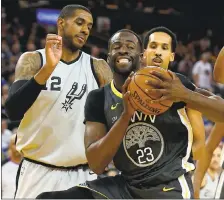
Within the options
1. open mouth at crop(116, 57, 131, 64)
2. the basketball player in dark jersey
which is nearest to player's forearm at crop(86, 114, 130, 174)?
the basketball player in dark jersey

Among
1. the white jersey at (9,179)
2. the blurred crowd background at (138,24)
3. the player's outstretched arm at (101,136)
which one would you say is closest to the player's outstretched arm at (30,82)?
the player's outstretched arm at (101,136)

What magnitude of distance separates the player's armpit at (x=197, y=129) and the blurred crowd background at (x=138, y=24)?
840cm

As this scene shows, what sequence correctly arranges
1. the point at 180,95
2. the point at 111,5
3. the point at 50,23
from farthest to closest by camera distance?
the point at 111,5
the point at 50,23
the point at 180,95

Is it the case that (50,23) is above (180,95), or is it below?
below

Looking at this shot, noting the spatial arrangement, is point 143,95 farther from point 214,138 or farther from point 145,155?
point 214,138

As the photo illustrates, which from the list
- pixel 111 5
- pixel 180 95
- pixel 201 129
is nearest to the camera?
pixel 180 95

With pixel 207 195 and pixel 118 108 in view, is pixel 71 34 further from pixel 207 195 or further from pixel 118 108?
pixel 207 195

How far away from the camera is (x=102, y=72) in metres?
4.08

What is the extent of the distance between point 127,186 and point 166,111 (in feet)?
1.57

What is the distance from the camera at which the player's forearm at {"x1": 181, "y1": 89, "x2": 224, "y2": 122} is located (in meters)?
2.95

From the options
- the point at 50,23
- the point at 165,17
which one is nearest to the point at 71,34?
the point at 50,23

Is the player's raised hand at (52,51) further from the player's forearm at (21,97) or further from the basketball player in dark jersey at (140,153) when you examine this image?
the basketball player in dark jersey at (140,153)

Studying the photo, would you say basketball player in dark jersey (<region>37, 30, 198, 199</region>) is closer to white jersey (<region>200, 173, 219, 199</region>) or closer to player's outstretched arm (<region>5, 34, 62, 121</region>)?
player's outstretched arm (<region>5, 34, 62, 121</region>)

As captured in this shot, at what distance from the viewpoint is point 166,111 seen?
318cm
